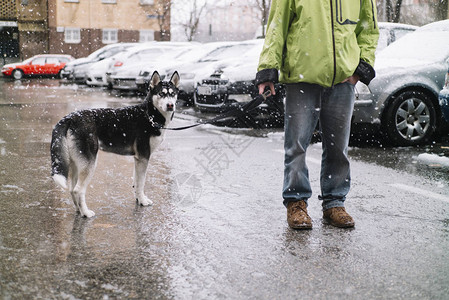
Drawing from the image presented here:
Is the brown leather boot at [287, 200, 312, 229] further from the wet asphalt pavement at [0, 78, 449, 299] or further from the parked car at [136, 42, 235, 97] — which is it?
the parked car at [136, 42, 235, 97]

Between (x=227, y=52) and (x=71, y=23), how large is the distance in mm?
34129

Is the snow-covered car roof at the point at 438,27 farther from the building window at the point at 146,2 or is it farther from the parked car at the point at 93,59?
the building window at the point at 146,2

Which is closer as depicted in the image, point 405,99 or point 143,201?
point 143,201

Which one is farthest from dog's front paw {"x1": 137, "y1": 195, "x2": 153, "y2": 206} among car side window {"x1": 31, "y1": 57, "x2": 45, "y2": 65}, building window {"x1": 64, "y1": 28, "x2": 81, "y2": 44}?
building window {"x1": 64, "y1": 28, "x2": 81, "y2": 44}

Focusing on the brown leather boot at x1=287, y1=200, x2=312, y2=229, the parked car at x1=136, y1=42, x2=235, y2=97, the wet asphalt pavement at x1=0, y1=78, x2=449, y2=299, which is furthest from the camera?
the parked car at x1=136, y1=42, x2=235, y2=97

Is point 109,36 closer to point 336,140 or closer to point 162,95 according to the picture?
point 162,95

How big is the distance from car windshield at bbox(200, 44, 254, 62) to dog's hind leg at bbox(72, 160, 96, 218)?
9.93m

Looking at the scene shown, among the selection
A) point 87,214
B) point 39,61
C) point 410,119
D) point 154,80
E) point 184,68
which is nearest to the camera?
point 87,214

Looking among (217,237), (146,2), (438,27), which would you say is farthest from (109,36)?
(217,237)

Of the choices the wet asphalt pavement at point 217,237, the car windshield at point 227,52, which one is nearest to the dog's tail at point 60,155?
the wet asphalt pavement at point 217,237

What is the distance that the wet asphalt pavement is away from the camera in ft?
10.8

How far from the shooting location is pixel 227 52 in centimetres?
1520

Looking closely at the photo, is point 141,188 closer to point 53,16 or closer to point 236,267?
point 236,267

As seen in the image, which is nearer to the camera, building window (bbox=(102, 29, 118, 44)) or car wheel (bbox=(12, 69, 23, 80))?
car wheel (bbox=(12, 69, 23, 80))
